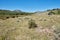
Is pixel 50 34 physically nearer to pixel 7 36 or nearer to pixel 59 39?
pixel 59 39

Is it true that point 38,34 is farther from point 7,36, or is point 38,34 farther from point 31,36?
point 7,36

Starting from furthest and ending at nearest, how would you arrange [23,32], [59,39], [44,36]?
[23,32] → [44,36] → [59,39]

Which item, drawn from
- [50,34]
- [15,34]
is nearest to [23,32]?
[15,34]

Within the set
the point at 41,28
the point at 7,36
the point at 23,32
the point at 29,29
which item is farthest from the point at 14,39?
the point at 41,28

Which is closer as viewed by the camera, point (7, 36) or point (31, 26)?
point (7, 36)

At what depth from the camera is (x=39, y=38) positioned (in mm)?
15180

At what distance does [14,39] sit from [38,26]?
223 inches

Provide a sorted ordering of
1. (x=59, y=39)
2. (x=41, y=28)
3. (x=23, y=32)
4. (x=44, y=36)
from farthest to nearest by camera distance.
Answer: (x=41, y=28), (x=23, y=32), (x=44, y=36), (x=59, y=39)

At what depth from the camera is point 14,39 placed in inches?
586

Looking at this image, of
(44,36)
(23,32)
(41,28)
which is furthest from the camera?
(41,28)

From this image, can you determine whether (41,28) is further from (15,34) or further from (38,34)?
(15,34)

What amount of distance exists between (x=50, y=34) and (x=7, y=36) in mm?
5019

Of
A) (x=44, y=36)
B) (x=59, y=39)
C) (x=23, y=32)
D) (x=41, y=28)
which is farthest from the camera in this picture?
(x=41, y=28)

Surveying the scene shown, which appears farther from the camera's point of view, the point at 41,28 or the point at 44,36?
the point at 41,28
